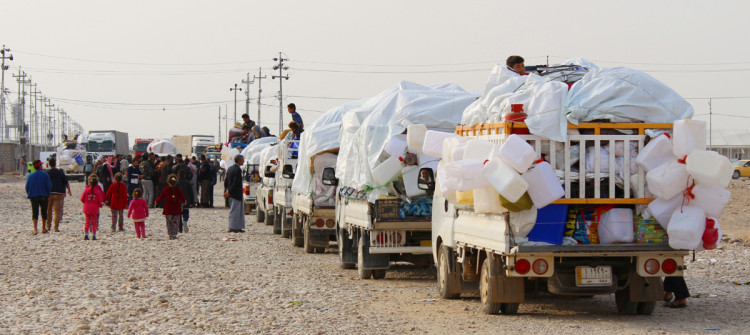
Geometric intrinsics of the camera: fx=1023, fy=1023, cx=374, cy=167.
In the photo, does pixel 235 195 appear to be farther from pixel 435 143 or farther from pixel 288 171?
pixel 435 143

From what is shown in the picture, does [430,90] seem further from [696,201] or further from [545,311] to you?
[696,201]

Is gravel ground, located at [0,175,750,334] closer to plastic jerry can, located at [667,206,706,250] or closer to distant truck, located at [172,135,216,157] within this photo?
plastic jerry can, located at [667,206,706,250]

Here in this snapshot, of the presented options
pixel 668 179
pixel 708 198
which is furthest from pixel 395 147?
pixel 708 198

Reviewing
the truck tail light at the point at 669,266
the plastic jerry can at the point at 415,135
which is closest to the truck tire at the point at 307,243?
the plastic jerry can at the point at 415,135

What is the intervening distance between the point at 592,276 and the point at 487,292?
3.85ft

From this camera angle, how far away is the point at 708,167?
381 inches

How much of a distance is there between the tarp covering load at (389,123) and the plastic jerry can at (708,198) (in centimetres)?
532

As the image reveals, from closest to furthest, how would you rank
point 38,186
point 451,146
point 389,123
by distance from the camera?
point 451,146, point 389,123, point 38,186

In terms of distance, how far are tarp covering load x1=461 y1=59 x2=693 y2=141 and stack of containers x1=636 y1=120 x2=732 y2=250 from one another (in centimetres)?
48

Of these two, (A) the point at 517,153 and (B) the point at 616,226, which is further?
(B) the point at 616,226

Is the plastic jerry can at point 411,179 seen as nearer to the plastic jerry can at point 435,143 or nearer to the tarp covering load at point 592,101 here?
the plastic jerry can at point 435,143

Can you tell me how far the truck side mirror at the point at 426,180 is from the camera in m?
13.6

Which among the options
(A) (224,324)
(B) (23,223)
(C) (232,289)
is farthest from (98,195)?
(A) (224,324)

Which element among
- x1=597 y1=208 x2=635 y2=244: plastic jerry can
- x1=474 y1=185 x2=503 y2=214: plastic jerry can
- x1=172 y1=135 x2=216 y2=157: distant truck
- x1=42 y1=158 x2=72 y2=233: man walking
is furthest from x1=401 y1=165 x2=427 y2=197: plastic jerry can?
x1=172 y1=135 x2=216 y2=157: distant truck
